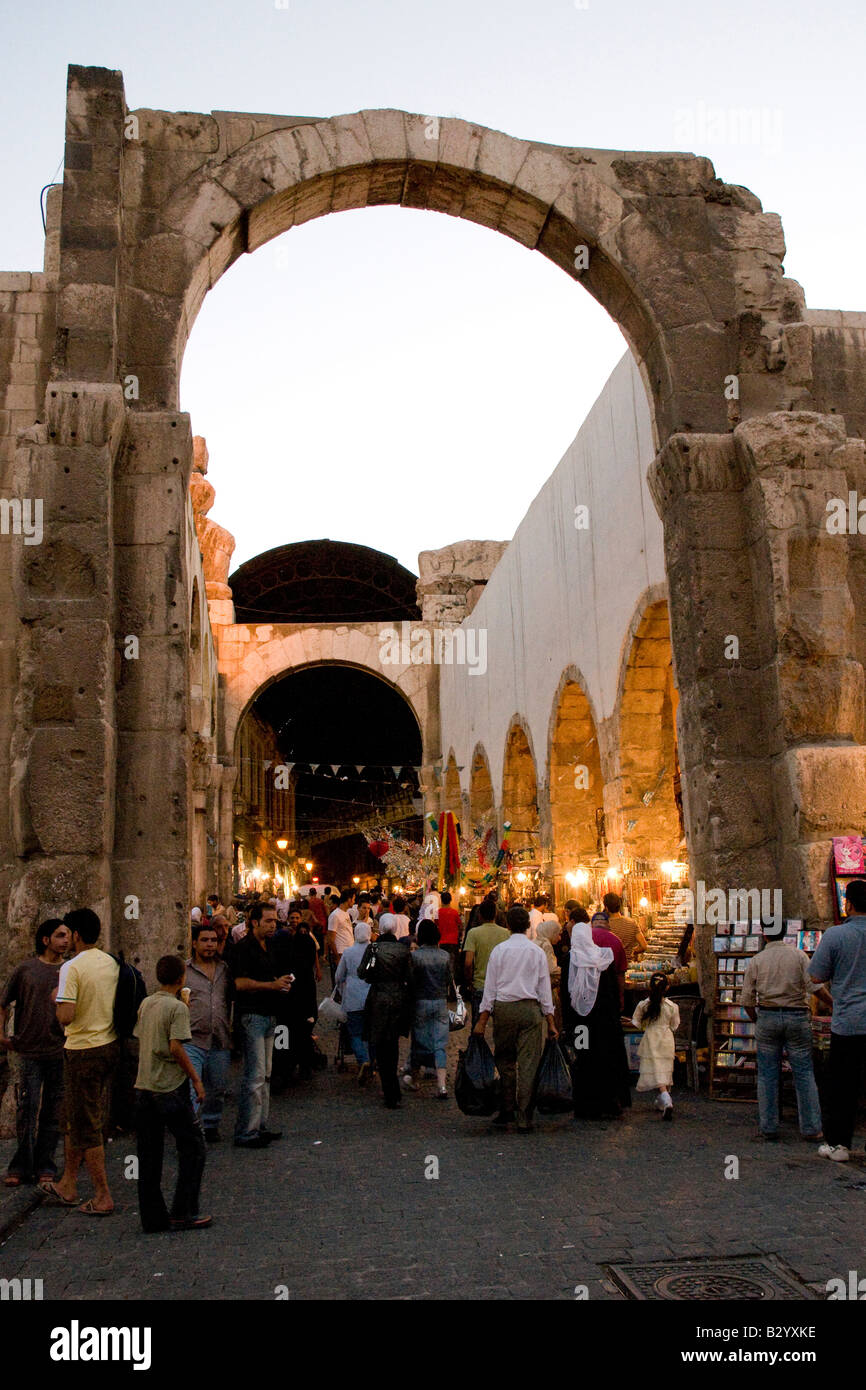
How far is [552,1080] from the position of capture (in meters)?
6.68

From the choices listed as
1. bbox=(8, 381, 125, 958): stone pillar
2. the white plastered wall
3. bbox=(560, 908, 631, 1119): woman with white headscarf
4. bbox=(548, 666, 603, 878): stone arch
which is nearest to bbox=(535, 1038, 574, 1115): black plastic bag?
bbox=(560, 908, 631, 1119): woman with white headscarf

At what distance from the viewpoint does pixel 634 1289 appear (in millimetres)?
3652

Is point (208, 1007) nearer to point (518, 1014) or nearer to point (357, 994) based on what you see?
point (518, 1014)

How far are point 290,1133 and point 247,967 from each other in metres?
1.15

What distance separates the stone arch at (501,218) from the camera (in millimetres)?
8141

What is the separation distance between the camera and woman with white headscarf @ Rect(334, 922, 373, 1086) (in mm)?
8898

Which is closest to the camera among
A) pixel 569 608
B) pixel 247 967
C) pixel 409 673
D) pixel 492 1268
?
pixel 492 1268

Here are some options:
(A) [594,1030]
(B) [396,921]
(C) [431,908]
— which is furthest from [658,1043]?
(C) [431,908]

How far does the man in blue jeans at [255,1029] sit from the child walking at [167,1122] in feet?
5.14

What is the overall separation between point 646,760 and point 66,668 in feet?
22.6

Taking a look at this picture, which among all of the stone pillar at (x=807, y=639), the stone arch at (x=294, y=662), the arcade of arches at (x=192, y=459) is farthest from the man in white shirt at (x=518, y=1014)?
the stone arch at (x=294, y=662)

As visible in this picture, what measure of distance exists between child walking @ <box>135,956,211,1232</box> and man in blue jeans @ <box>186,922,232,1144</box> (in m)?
1.30
